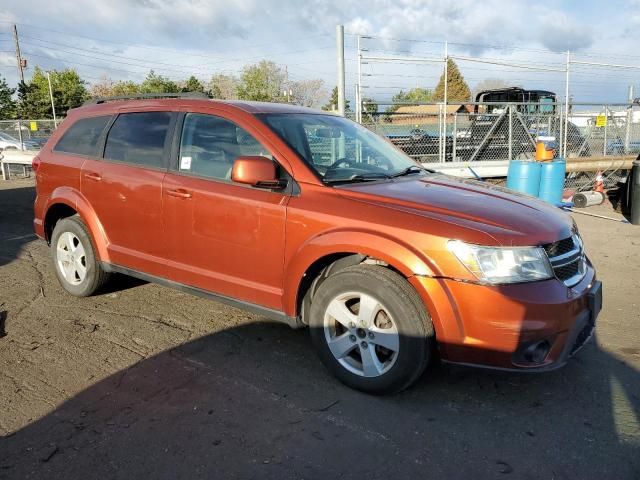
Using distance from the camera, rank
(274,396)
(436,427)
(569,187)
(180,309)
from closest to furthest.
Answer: (436,427) → (274,396) → (180,309) → (569,187)

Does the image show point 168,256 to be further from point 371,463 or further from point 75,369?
point 371,463

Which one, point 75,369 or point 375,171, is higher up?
point 375,171

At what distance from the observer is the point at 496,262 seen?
286 cm

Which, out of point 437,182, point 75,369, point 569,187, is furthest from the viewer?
point 569,187

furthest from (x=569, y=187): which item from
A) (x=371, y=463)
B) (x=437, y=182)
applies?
(x=371, y=463)

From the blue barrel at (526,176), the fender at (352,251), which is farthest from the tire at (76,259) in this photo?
the blue barrel at (526,176)

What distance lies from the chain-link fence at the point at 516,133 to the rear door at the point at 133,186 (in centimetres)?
648

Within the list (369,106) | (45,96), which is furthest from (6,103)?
(369,106)

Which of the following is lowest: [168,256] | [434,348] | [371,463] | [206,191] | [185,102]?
[371,463]

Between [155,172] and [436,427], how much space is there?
9.09ft

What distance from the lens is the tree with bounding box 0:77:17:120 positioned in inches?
1836

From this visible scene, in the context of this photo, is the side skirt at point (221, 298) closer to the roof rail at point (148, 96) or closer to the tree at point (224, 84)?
the roof rail at point (148, 96)

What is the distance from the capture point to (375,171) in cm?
393

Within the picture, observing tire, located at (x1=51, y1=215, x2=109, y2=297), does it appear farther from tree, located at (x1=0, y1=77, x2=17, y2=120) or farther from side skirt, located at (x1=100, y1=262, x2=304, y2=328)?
tree, located at (x1=0, y1=77, x2=17, y2=120)
